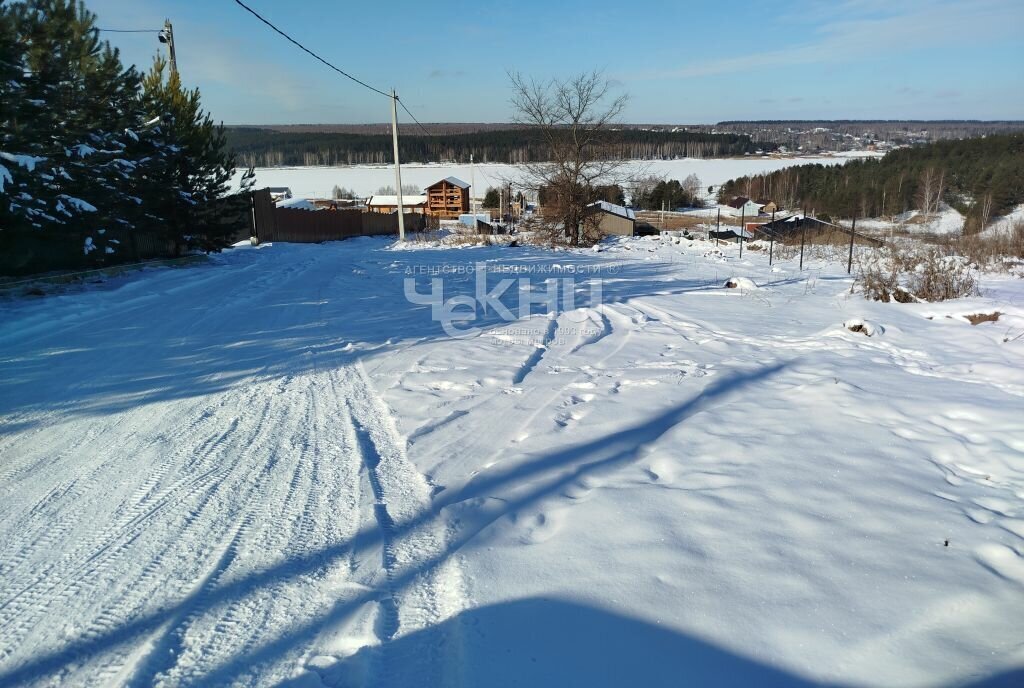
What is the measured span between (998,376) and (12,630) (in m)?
7.70

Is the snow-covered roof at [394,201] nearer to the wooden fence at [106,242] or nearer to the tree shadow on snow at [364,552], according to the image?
the wooden fence at [106,242]

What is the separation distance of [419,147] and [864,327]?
294 feet

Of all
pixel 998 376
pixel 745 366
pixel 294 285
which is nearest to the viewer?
pixel 998 376

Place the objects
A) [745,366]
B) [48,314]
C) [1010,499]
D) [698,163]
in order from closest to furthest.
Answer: [1010,499], [745,366], [48,314], [698,163]

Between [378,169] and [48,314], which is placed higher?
→ [378,169]

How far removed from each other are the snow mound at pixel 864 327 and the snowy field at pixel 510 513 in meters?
0.44

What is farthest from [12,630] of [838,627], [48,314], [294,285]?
[294,285]

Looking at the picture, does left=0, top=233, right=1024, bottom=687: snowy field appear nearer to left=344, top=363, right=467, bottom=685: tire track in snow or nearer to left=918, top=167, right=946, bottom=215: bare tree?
left=344, top=363, right=467, bottom=685: tire track in snow

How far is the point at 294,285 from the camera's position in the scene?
13234 millimetres

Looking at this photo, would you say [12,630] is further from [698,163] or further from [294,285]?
[698,163]

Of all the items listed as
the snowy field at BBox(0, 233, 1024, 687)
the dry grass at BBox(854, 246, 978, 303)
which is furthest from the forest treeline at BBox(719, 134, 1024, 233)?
the snowy field at BBox(0, 233, 1024, 687)

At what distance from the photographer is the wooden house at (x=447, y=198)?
2814 inches

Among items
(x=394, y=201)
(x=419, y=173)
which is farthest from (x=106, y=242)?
(x=419, y=173)

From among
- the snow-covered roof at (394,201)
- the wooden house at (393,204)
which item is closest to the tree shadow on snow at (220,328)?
the wooden house at (393,204)
